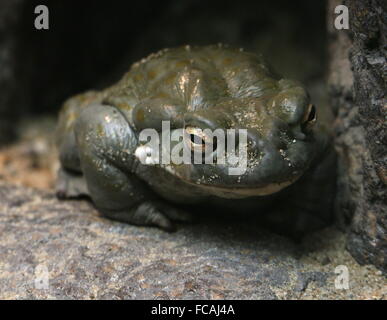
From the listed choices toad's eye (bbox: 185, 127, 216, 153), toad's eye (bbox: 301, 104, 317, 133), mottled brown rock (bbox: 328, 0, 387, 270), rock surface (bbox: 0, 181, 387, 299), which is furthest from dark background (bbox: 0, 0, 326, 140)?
toad's eye (bbox: 185, 127, 216, 153)

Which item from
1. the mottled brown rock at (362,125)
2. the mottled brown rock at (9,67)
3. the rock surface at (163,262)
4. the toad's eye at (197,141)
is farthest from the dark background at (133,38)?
the toad's eye at (197,141)

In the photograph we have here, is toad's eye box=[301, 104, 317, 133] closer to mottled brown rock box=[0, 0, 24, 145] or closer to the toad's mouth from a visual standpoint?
the toad's mouth

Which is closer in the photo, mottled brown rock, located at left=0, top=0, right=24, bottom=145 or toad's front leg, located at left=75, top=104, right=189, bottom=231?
toad's front leg, located at left=75, top=104, right=189, bottom=231

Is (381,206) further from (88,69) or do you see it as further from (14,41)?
(88,69)

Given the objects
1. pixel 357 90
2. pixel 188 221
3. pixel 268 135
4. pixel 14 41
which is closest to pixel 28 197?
pixel 188 221

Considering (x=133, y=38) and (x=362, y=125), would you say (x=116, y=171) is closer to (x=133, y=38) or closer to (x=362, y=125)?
(x=362, y=125)

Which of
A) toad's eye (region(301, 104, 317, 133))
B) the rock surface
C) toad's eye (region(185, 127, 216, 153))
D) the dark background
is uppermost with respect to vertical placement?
the dark background
